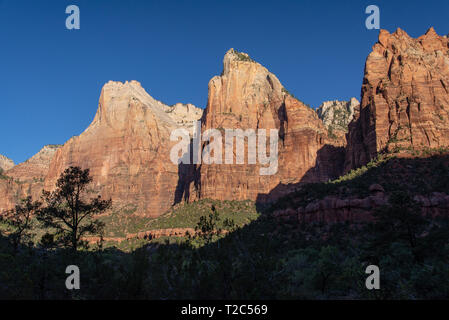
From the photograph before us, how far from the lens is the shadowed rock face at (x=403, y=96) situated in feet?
253

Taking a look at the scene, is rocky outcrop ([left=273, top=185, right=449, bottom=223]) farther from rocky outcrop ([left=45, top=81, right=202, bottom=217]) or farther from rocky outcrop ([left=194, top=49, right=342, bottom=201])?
rocky outcrop ([left=45, top=81, right=202, bottom=217])

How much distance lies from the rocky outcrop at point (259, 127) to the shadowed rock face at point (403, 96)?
42.5m

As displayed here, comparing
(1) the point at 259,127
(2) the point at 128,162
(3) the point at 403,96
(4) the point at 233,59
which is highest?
(4) the point at 233,59

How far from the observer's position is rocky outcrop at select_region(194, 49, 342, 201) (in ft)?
455

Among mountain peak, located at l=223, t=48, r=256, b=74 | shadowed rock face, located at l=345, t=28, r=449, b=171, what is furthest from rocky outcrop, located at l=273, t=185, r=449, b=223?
mountain peak, located at l=223, t=48, r=256, b=74

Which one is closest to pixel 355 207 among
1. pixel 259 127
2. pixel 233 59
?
pixel 259 127

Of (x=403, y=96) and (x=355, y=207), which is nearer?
(x=355, y=207)

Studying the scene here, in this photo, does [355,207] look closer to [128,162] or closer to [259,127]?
[259,127]

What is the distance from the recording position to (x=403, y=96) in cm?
8306

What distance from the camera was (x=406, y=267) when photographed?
105ft

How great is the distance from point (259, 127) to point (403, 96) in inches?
2967

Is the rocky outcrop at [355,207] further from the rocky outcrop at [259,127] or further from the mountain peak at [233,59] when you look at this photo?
the mountain peak at [233,59]

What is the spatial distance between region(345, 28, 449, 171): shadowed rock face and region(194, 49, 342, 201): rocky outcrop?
140 ft
